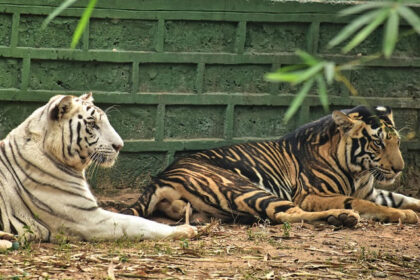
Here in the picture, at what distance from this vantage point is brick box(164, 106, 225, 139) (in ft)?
23.0

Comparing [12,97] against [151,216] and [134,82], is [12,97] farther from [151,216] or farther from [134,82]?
[151,216]

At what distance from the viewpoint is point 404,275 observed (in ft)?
15.8

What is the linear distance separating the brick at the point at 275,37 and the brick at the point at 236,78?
18 centimetres

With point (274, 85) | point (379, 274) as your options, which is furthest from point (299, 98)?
point (274, 85)

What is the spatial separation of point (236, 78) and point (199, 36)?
0.52 meters

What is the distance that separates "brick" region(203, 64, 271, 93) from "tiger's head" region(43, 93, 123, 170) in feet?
5.81

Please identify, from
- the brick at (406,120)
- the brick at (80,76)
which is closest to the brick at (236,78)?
the brick at (80,76)

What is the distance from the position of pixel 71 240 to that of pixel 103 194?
168 centimetres

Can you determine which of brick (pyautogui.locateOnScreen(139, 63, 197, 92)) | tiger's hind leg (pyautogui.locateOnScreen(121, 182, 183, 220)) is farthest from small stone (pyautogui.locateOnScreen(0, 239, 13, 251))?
brick (pyautogui.locateOnScreen(139, 63, 197, 92))

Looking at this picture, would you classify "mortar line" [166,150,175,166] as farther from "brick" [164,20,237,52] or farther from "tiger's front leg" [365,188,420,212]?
"tiger's front leg" [365,188,420,212]

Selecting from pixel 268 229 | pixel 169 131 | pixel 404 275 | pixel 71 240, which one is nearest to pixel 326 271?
pixel 404 275

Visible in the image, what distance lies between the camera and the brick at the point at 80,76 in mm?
6570

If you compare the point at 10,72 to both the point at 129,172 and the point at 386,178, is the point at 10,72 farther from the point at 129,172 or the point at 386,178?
the point at 386,178

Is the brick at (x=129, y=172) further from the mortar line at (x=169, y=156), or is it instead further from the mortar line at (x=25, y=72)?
the mortar line at (x=25, y=72)
